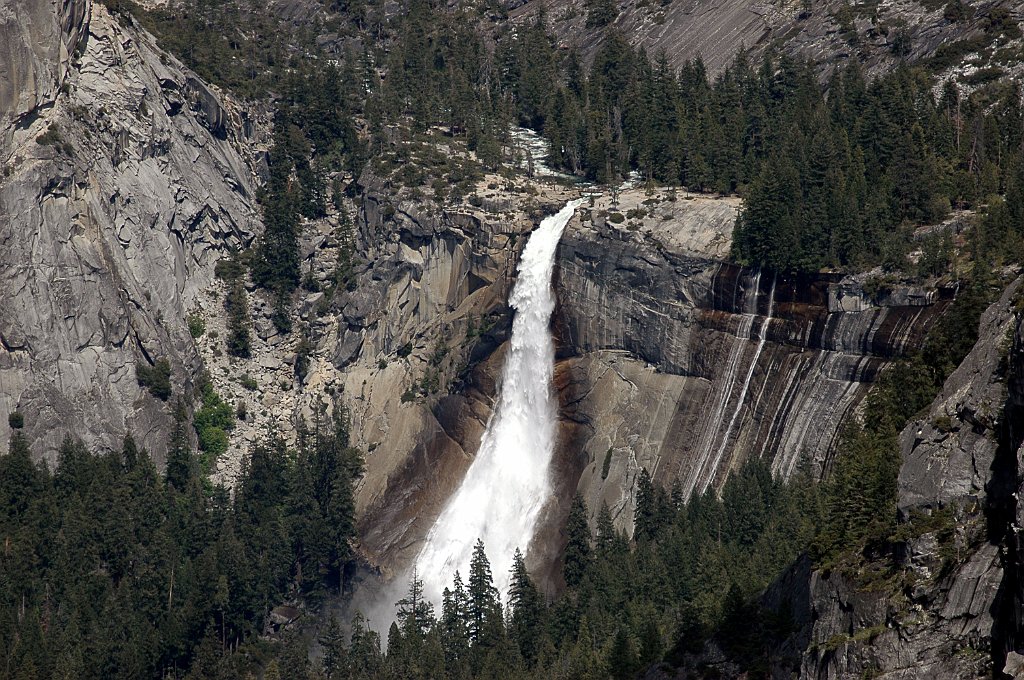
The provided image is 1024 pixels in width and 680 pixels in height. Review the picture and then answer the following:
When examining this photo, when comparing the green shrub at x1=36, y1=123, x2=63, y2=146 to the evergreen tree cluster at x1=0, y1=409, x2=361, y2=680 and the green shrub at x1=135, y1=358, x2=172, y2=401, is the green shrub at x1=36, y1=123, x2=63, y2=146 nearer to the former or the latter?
the green shrub at x1=135, y1=358, x2=172, y2=401

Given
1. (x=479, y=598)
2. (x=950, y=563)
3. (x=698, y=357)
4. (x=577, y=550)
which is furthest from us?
(x=698, y=357)

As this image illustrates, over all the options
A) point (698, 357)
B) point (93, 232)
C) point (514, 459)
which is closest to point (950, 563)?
point (698, 357)

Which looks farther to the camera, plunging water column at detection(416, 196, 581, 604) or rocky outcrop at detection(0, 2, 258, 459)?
rocky outcrop at detection(0, 2, 258, 459)

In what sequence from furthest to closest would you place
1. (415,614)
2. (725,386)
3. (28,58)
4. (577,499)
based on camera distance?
(28,58), (577,499), (415,614), (725,386)

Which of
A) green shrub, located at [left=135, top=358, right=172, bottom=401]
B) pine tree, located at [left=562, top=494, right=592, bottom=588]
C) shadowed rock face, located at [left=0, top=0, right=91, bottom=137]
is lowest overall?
pine tree, located at [left=562, top=494, right=592, bottom=588]

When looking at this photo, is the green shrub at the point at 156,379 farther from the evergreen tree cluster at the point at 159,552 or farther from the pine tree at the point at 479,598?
the pine tree at the point at 479,598

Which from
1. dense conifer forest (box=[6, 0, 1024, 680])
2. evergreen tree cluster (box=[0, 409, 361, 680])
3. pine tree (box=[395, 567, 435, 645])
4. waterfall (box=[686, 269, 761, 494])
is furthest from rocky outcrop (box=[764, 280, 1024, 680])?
evergreen tree cluster (box=[0, 409, 361, 680])

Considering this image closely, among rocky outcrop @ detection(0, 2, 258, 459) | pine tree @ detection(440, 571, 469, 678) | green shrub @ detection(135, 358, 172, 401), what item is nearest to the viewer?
pine tree @ detection(440, 571, 469, 678)

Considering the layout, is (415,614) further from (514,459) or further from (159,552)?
(159,552)
